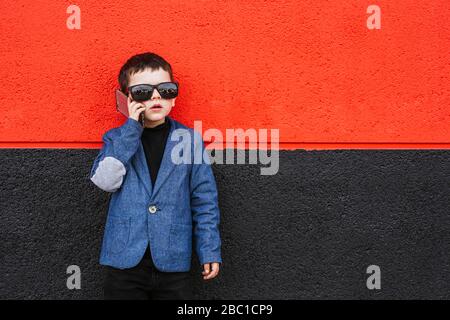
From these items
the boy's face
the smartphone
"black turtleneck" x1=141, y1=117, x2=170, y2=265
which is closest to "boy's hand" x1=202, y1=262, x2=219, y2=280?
"black turtleneck" x1=141, y1=117, x2=170, y2=265

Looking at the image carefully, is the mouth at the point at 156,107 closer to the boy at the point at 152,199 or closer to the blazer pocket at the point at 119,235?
the boy at the point at 152,199

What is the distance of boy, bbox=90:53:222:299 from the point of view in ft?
8.05

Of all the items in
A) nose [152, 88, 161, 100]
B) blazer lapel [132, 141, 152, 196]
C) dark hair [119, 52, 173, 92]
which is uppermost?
dark hair [119, 52, 173, 92]

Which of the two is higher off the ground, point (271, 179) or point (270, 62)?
point (270, 62)

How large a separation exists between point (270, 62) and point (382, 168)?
3.16 ft

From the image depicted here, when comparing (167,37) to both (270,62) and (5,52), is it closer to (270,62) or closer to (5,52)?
(270,62)

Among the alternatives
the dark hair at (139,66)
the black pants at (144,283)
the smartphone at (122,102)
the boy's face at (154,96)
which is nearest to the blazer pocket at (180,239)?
the black pants at (144,283)

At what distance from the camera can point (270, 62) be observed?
2959 mm

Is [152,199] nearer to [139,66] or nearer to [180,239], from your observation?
[180,239]

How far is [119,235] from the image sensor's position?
8.13 ft

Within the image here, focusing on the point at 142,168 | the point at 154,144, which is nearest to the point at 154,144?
the point at 154,144

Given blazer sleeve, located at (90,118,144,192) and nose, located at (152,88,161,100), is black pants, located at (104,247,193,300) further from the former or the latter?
nose, located at (152,88,161,100)

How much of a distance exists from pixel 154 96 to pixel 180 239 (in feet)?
2.52
